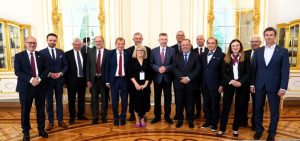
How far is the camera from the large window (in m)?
5.87

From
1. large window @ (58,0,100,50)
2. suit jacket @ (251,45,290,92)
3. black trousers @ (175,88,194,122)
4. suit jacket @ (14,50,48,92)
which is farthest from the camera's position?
large window @ (58,0,100,50)

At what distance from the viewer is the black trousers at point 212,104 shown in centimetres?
399

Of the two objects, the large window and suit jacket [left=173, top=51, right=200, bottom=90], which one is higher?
the large window

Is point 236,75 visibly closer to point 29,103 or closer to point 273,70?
point 273,70

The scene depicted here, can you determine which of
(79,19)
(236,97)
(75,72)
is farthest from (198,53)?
(79,19)

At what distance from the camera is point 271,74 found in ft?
11.3

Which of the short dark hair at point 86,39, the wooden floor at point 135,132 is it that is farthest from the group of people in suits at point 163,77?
the short dark hair at point 86,39

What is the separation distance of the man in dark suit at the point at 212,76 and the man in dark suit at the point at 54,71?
85.8 inches

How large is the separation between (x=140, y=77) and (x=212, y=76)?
1.08 m

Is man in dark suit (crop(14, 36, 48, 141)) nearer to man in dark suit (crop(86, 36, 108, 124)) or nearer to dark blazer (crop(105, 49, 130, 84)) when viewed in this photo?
man in dark suit (crop(86, 36, 108, 124))

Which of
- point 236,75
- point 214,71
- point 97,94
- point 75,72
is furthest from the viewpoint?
point 97,94

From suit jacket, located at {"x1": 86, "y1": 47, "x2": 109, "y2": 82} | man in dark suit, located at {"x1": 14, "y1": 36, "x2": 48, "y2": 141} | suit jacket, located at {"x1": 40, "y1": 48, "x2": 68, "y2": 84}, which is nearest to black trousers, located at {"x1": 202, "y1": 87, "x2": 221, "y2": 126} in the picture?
suit jacket, located at {"x1": 86, "y1": 47, "x2": 109, "y2": 82}

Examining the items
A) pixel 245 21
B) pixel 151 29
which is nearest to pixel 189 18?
pixel 151 29

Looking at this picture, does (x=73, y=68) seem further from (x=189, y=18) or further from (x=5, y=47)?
Answer: (x=189, y=18)
